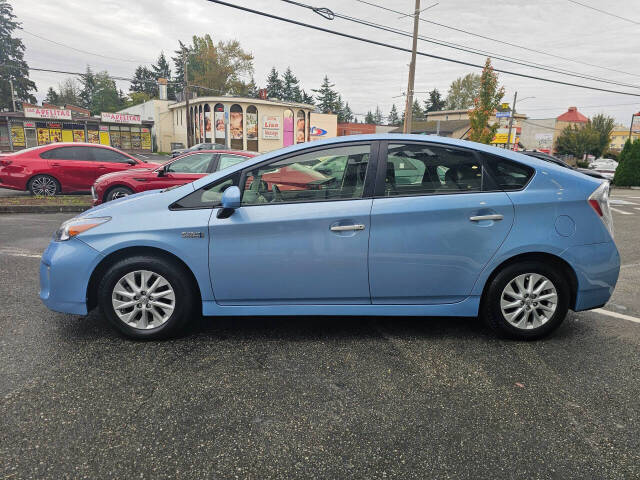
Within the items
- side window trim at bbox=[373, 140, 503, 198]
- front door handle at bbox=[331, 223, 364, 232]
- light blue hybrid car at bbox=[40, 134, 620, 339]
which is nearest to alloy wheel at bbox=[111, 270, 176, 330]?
light blue hybrid car at bbox=[40, 134, 620, 339]

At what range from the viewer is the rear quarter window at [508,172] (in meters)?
3.44

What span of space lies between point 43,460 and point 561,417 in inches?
108

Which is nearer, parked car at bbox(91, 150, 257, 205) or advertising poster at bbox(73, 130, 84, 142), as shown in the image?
parked car at bbox(91, 150, 257, 205)

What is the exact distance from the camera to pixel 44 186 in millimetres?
11320

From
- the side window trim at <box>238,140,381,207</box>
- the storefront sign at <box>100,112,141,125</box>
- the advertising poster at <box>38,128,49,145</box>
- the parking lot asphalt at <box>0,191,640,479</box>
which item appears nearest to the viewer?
the parking lot asphalt at <box>0,191,640,479</box>

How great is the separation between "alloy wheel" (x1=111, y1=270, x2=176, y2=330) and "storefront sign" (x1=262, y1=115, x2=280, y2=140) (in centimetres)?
4371

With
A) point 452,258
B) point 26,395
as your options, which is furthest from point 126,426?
point 452,258

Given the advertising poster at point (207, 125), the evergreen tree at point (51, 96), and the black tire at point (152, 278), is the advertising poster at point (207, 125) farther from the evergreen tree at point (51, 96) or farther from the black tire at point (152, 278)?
the evergreen tree at point (51, 96)

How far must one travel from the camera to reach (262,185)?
3418 millimetres

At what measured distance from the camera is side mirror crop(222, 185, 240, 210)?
10.6ft

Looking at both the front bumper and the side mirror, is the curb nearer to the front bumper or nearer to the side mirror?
the front bumper

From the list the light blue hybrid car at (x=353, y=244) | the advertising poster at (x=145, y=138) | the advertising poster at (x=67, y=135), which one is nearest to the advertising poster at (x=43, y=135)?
the advertising poster at (x=67, y=135)

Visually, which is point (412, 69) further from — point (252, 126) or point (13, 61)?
point (13, 61)

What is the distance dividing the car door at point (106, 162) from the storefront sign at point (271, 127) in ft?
114
